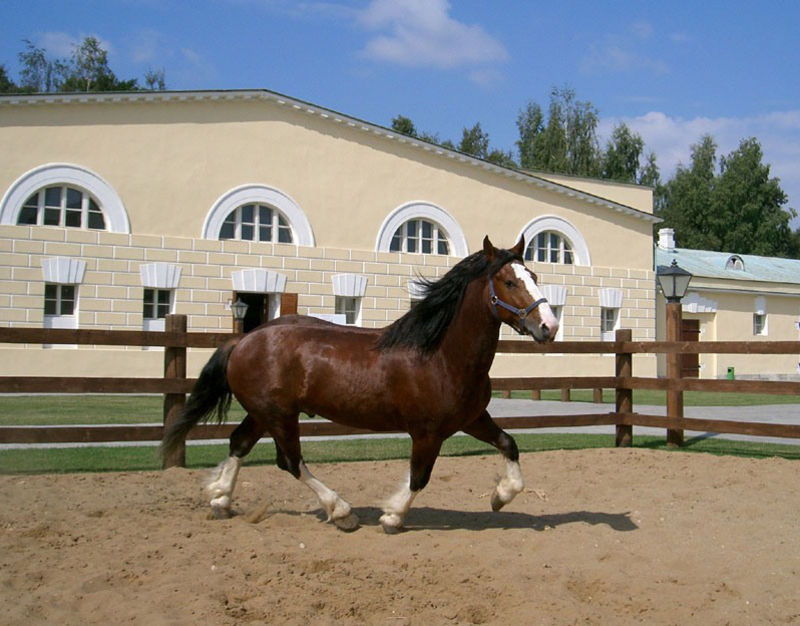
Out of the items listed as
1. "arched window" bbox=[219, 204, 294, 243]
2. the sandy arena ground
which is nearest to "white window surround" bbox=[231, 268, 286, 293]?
"arched window" bbox=[219, 204, 294, 243]

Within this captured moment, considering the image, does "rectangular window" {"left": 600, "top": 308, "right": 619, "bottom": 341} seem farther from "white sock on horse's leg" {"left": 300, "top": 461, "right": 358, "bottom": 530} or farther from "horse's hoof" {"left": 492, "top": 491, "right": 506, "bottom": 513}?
"white sock on horse's leg" {"left": 300, "top": 461, "right": 358, "bottom": 530}

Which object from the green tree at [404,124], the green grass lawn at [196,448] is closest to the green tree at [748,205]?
the green tree at [404,124]

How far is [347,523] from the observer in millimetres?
5828

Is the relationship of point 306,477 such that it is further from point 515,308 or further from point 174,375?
point 174,375

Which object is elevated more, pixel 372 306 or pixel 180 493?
pixel 372 306

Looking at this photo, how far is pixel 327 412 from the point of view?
6.12 meters

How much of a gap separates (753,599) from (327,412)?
3.03 meters

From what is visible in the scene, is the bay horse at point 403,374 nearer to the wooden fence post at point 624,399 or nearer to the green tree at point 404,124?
the wooden fence post at point 624,399

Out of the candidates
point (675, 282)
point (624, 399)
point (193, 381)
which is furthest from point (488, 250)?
point (675, 282)

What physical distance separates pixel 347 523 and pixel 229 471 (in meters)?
1.07

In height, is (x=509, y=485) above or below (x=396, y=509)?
above

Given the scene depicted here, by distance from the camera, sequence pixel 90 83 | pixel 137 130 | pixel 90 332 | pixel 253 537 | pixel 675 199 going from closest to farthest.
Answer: pixel 253 537, pixel 90 332, pixel 137 130, pixel 90 83, pixel 675 199

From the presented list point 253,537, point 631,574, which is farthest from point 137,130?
point 631,574

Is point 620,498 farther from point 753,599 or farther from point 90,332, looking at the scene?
point 90,332
